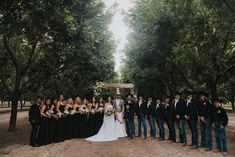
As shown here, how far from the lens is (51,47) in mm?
20141

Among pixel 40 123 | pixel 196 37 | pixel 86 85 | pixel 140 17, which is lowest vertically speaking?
pixel 40 123

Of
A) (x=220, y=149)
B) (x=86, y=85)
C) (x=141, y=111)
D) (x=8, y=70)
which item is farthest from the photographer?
(x=86, y=85)

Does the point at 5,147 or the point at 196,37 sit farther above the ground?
the point at 196,37

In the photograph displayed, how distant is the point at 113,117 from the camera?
707 inches

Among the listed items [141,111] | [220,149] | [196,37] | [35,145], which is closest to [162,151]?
[220,149]

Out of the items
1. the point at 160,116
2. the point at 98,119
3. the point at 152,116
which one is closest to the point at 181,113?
the point at 160,116

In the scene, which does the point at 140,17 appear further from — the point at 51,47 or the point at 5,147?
the point at 5,147

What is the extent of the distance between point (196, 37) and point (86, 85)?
672 inches

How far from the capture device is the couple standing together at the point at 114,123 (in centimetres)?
1753

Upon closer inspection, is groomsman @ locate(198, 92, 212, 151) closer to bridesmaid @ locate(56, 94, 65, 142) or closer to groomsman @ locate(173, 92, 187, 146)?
groomsman @ locate(173, 92, 187, 146)

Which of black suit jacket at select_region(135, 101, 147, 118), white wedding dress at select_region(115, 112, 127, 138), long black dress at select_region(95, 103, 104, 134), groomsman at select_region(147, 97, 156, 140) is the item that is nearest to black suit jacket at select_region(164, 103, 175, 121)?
groomsman at select_region(147, 97, 156, 140)

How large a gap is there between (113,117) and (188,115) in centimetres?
533

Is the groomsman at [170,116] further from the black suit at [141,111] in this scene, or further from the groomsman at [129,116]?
the groomsman at [129,116]

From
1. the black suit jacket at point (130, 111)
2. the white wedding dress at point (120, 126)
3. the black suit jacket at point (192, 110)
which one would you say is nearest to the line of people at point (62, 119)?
the white wedding dress at point (120, 126)
